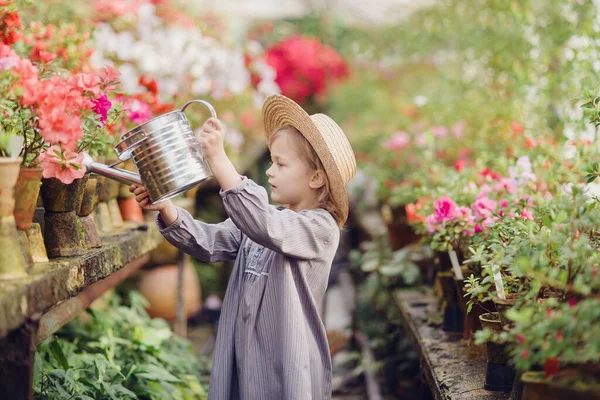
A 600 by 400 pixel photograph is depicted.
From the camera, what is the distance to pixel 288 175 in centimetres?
225

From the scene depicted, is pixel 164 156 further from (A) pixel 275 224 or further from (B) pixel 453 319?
(B) pixel 453 319

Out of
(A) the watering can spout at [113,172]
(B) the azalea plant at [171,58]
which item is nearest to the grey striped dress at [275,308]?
(A) the watering can spout at [113,172]

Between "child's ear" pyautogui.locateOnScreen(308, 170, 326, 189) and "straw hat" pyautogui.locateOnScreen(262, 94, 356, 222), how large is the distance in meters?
0.03

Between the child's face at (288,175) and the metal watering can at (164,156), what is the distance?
1.14 feet

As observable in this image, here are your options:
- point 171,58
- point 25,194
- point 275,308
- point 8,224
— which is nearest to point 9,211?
point 8,224

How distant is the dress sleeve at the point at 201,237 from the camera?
218 cm

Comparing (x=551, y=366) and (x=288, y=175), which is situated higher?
(x=288, y=175)

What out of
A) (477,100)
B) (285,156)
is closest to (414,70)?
(477,100)

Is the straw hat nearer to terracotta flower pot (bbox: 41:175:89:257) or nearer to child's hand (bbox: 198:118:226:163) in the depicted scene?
child's hand (bbox: 198:118:226:163)

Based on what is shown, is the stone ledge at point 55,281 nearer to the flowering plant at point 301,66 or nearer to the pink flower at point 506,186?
the pink flower at point 506,186

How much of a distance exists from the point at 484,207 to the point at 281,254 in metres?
0.87

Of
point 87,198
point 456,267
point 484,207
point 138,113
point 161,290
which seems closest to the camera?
point 87,198

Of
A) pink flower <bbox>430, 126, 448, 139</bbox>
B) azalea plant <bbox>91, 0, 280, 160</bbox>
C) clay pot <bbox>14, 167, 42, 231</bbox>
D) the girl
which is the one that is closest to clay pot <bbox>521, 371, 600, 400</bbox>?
the girl

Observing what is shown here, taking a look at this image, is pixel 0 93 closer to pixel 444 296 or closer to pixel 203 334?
pixel 444 296
